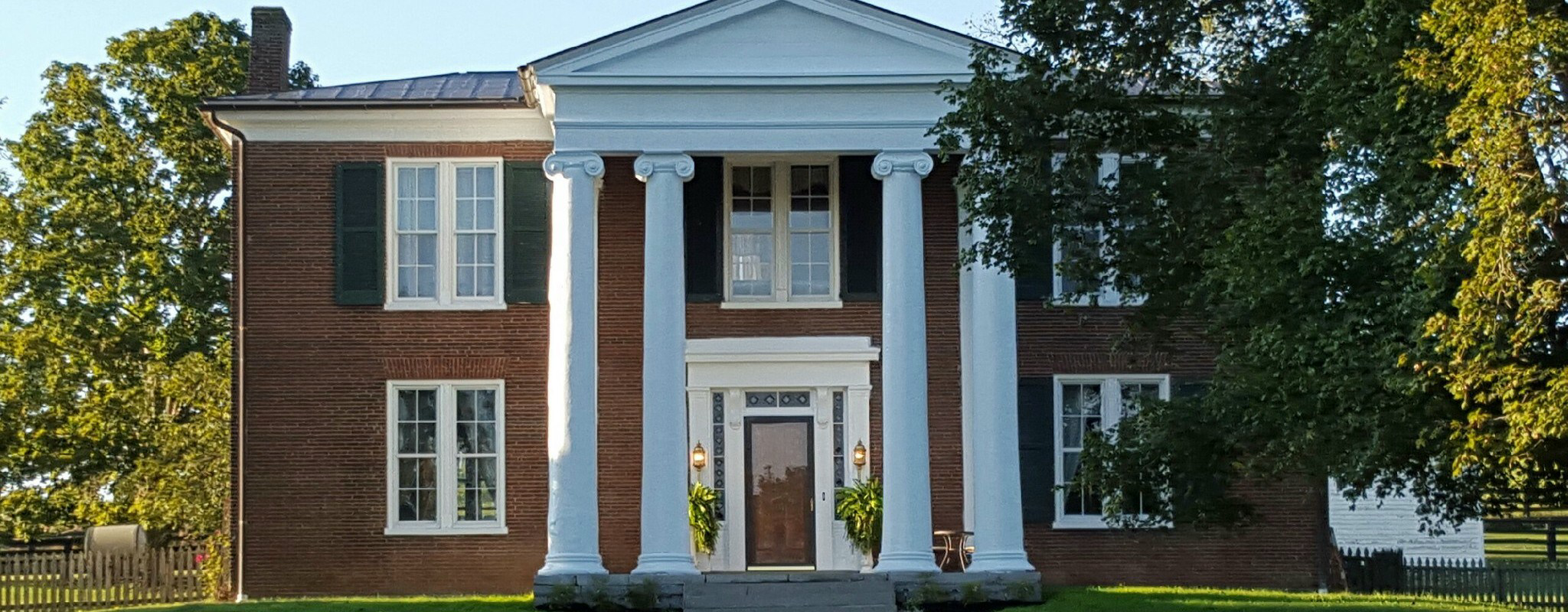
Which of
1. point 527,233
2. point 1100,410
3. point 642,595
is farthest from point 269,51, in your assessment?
point 1100,410

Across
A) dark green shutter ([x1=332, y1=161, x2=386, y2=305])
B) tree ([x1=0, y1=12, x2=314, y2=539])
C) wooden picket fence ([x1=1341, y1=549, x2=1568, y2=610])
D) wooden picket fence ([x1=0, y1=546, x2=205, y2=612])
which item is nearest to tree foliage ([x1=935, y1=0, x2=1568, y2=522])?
wooden picket fence ([x1=1341, y1=549, x2=1568, y2=610])

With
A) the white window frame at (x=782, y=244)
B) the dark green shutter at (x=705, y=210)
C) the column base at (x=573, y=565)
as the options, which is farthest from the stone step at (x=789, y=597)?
the dark green shutter at (x=705, y=210)

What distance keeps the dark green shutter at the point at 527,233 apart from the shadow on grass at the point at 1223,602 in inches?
307

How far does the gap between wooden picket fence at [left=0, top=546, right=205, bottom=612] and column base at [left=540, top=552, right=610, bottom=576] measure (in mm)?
6357

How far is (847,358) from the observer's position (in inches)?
1027

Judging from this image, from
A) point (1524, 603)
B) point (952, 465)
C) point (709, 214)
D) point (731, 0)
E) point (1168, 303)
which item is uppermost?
point (731, 0)

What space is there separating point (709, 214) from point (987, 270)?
4056 millimetres

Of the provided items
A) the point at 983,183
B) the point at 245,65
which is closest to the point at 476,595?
the point at 983,183

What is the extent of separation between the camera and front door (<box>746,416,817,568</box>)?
84.8 ft

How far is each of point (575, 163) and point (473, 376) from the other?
3806 millimetres

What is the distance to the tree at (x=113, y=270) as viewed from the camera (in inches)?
1448

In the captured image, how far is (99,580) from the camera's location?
26594mm

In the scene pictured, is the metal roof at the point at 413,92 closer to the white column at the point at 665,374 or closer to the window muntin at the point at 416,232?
the window muntin at the point at 416,232

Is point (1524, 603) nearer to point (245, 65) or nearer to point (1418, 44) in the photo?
point (1418, 44)
